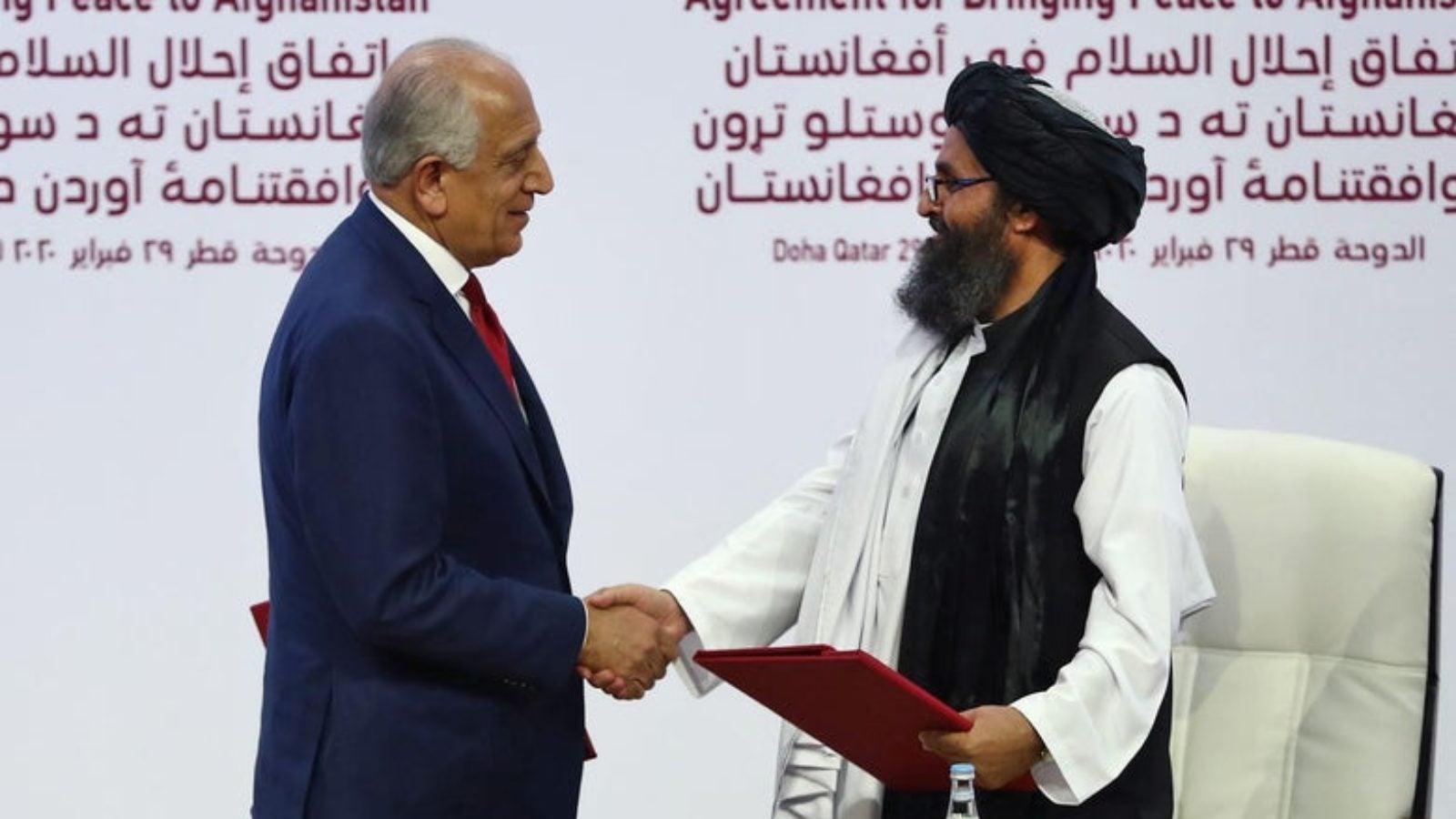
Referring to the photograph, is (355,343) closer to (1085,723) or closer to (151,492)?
(1085,723)

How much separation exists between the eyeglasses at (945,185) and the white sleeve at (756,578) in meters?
0.37

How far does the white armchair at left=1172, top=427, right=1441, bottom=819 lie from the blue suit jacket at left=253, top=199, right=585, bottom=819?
968mm

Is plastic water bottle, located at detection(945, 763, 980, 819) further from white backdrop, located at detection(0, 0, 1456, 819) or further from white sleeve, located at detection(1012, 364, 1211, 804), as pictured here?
white backdrop, located at detection(0, 0, 1456, 819)

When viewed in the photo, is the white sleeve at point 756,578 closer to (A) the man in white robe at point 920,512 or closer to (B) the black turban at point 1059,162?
(A) the man in white robe at point 920,512

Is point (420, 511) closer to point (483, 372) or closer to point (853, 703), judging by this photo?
point (483, 372)

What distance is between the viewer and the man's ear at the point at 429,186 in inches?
113

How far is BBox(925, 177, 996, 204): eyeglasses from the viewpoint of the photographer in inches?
117

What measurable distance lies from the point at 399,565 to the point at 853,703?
536 millimetres

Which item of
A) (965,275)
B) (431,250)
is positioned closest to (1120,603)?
(965,275)

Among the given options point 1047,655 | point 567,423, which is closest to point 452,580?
point 1047,655

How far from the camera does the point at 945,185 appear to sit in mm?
3016

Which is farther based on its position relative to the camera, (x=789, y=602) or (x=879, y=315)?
(x=879, y=315)

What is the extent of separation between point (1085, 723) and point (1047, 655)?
15cm

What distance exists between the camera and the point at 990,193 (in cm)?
296
